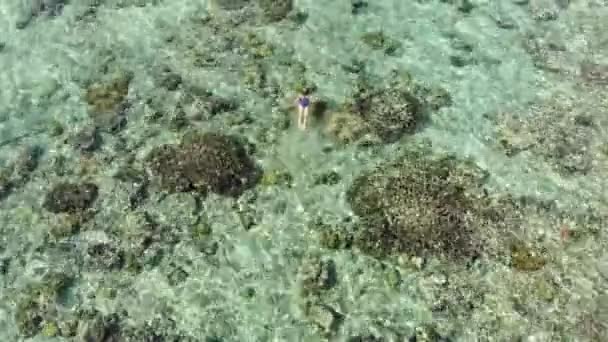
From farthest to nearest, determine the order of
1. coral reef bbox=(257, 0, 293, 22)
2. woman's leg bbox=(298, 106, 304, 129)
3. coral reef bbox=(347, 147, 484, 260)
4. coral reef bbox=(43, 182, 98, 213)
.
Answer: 1. coral reef bbox=(257, 0, 293, 22)
2. woman's leg bbox=(298, 106, 304, 129)
3. coral reef bbox=(43, 182, 98, 213)
4. coral reef bbox=(347, 147, 484, 260)

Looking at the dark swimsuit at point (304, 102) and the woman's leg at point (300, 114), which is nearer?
the dark swimsuit at point (304, 102)

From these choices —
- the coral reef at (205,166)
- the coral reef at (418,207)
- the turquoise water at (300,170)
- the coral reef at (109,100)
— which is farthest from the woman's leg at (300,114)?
the coral reef at (109,100)

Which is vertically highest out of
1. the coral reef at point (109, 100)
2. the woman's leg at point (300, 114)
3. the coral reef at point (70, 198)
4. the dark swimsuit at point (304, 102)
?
the dark swimsuit at point (304, 102)

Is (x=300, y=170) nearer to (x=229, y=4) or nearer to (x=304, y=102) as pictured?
(x=304, y=102)

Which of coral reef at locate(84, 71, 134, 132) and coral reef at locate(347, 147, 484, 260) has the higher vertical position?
coral reef at locate(84, 71, 134, 132)

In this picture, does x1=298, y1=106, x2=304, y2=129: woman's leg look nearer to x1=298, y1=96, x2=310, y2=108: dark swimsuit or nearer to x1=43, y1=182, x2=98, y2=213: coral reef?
x1=298, y1=96, x2=310, y2=108: dark swimsuit

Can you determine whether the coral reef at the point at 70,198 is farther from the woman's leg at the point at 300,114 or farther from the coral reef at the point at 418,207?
the coral reef at the point at 418,207

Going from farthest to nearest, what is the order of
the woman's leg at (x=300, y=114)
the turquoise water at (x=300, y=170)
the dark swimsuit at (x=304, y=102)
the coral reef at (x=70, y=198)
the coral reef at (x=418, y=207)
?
1. the woman's leg at (x=300, y=114)
2. the dark swimsuit at (x=304, y=102)
3. the coral reef at (x=70, y=198)
4. the coral reef at (x=418, y=207)
5. the turquoise water at (x=300, y=170)

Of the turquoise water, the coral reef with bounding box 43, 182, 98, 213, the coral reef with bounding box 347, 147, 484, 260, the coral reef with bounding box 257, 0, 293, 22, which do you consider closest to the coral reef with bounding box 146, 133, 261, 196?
the turquoise water
